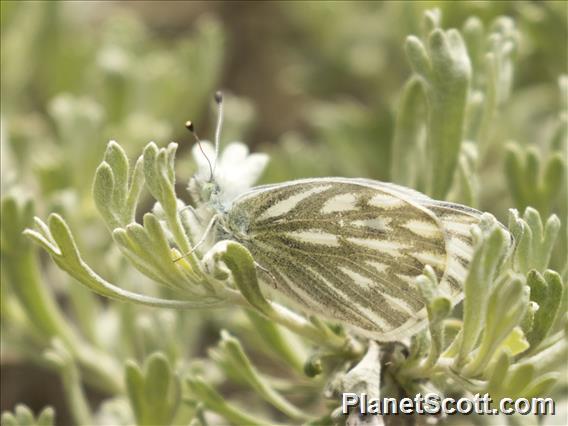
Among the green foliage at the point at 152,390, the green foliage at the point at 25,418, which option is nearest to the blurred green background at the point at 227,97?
the green foliage at the point at 152,390

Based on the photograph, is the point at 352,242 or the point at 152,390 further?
the point at 152,390

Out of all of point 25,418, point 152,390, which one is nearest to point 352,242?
point 152,390

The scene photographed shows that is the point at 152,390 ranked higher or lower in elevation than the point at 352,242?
lower

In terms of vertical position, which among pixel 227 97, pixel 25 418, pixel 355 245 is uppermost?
pixel 227 97

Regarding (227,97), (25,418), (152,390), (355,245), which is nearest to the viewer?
(355,245)

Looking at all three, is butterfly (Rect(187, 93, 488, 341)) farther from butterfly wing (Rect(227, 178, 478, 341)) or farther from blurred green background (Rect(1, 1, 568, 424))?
blurred green background (Rect(1, 1, 568, 424))

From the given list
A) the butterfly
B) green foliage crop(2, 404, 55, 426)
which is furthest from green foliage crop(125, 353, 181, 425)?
the butterfly

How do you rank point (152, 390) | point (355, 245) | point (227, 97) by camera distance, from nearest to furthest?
point (355, 245) → point (152, 390) → point (227, 97)

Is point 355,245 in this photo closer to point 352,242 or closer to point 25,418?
point 352,242

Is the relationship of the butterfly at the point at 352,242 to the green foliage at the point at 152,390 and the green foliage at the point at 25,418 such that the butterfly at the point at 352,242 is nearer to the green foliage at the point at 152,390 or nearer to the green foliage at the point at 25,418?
the green foliage at the point at 152,390

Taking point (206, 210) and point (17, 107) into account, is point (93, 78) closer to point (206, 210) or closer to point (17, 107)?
point (17, 107)
